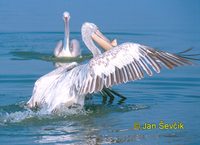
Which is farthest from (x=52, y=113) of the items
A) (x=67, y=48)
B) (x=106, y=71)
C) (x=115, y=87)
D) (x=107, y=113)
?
(x=67, y=48)

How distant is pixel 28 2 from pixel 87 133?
52.2ft

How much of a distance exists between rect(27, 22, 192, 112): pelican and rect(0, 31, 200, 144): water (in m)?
0.24

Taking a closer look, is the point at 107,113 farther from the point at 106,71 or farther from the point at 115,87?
the point at 115,87

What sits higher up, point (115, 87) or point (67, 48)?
point (67, 48)

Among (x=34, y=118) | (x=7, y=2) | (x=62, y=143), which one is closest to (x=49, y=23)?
→ (x=7, y=2)

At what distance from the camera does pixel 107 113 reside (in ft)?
34.2

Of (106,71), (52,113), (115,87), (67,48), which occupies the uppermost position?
(67,48)

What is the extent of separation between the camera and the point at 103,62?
9750 mm

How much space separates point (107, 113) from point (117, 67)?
950 mm

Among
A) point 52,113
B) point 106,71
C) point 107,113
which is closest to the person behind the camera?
point 106,71

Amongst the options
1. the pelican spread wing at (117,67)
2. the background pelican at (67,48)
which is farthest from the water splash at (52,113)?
the background pelican at (67,48)

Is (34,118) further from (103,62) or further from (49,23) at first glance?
(49,23)

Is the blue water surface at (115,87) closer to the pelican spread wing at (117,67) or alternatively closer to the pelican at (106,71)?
the pelican at (106,71)

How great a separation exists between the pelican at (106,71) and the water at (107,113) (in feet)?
0.79
